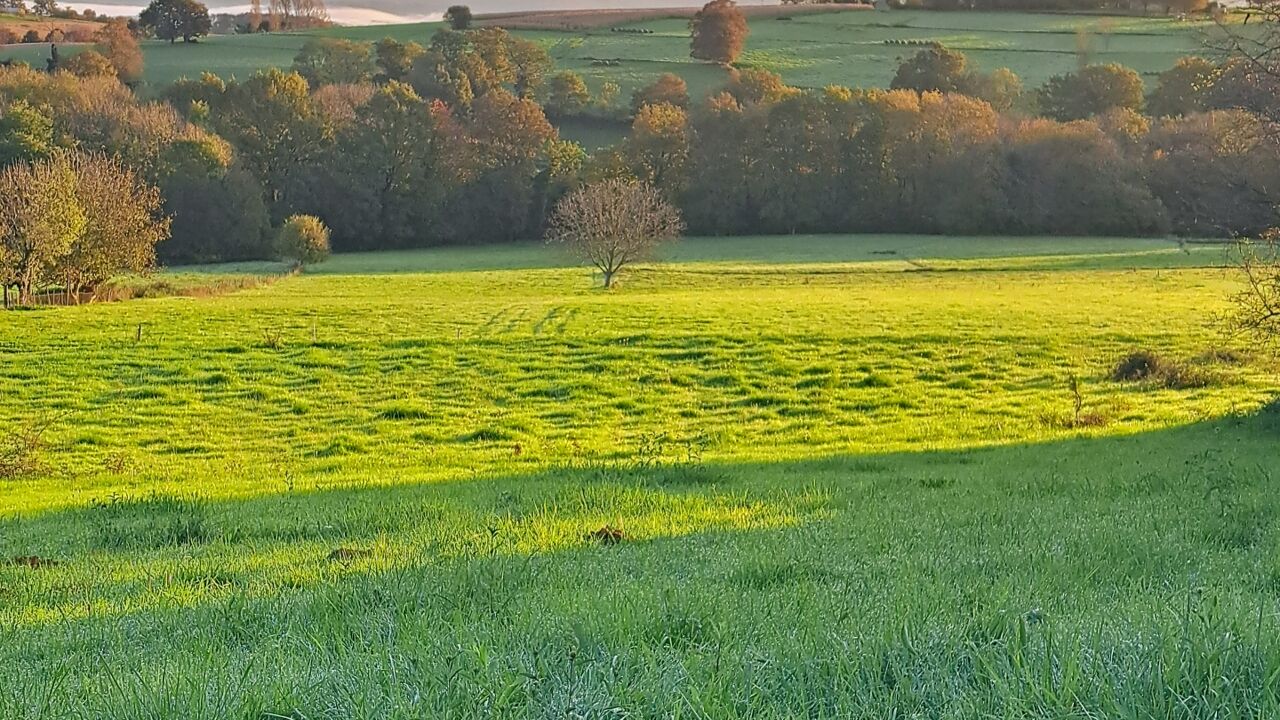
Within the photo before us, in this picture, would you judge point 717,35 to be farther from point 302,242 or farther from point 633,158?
point 302,242

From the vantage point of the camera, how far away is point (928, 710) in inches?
131

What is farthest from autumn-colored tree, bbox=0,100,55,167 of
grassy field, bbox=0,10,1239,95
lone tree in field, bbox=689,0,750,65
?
lone tree in field, bbox=689,0,750,65

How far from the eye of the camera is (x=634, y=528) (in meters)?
8.67

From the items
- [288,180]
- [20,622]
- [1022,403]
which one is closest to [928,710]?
[20,622]

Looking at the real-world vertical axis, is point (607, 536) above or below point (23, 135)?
below

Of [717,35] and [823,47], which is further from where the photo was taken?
[823,47]

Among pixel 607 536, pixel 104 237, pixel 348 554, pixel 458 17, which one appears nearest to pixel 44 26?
pixel 458 17

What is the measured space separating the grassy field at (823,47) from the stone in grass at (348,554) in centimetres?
Result: 11061

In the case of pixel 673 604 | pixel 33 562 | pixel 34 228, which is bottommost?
pixel 33 562

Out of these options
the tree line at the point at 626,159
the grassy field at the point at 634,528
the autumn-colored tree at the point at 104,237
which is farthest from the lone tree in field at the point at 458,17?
the grassy field at the point at 634,528

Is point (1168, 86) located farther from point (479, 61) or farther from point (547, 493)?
point (547, 493)

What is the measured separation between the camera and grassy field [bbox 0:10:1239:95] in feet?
386

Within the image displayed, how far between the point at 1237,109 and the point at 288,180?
3212 inches

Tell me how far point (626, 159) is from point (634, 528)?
81.1m
